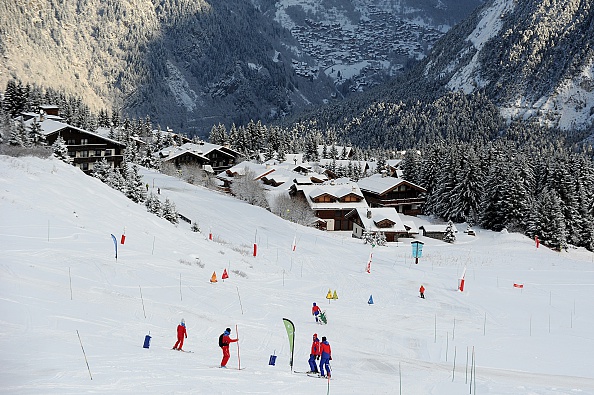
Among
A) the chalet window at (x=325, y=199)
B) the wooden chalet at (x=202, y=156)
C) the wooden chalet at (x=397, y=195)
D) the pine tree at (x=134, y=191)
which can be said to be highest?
the wooden chalet at (x=202, y=156)

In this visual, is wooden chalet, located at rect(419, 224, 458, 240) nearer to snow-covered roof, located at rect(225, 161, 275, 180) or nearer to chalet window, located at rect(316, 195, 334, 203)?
chalet window, located at rect(316, 195, 334, 203)

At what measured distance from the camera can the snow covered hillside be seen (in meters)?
13.6

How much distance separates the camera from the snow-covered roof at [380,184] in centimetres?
8631

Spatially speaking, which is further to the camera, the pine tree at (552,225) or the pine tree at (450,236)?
the pine tree at (552,225)

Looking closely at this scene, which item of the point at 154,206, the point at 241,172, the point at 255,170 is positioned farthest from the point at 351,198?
the point at 154,206

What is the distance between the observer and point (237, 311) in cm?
2261

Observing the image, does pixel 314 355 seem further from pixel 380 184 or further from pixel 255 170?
pixel 255 170

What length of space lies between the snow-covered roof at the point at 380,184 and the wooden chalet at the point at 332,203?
8.69 meters

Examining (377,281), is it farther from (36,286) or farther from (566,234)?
(566,234)

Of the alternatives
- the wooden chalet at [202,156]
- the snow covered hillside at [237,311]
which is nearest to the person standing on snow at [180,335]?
the snow covered hillside at [237,311]

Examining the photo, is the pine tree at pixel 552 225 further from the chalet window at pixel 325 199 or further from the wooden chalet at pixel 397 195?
the chalet window at pixel 325 199

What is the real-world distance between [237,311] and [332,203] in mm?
54749

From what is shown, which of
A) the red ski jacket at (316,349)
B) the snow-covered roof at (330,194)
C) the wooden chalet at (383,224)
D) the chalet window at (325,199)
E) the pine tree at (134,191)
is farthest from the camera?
the chalet window at (325,199)

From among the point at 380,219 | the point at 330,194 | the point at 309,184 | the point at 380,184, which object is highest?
the point at 380,184
